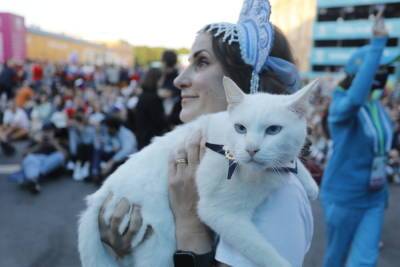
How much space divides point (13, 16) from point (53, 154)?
475 inches

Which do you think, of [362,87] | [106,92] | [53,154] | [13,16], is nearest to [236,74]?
[362,87]

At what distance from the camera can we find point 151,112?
4.90m

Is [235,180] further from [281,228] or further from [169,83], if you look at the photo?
[169,83]

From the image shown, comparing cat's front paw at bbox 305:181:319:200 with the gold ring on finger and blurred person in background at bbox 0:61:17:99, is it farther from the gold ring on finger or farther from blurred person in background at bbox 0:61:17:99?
blurred person in background at bbox 0:61:17:99

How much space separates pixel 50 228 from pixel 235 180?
13.4 ft

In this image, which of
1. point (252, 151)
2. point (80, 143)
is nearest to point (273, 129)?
point (252, 151)

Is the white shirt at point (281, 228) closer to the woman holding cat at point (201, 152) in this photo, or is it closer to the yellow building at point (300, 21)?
the woman holding cat at point (201, 152)

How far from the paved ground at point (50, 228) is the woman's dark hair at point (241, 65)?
2.93m

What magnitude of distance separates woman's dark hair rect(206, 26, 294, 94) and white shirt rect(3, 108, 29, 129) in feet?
30.8

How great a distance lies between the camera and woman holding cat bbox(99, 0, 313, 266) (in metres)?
1.09

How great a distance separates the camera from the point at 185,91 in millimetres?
1489

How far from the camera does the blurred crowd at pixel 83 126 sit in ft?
16.2

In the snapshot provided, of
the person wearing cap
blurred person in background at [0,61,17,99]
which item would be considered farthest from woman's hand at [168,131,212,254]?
blurred person in background at [0,61,17,99]

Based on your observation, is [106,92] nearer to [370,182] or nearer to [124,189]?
[370,182]
